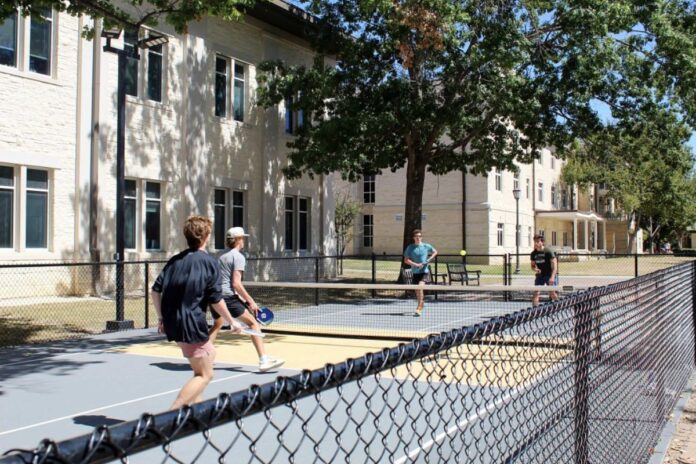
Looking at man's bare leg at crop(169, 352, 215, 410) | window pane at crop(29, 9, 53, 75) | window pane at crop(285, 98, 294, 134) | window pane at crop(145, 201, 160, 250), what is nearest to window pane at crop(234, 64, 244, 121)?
window pane at crop(285, 98, 294, 134)

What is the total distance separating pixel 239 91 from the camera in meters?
25.6

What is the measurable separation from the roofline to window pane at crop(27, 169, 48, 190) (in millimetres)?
9875

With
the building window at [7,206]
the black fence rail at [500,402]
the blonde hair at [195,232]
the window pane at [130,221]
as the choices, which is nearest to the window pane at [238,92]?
the window pane at [130,221]

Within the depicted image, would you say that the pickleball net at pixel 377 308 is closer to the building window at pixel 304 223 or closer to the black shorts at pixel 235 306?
the black shorts at pixel 235 306

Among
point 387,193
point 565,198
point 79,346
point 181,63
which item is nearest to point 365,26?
point 181,63

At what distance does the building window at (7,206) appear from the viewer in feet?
58.2

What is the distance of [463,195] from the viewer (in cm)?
4603

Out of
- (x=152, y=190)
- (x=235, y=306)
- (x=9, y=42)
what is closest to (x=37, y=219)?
(x=152, y=190)

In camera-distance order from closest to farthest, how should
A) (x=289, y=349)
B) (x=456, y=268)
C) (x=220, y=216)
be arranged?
(x=289, y=349) → (x=456, y=268) → (x=220, y=216)

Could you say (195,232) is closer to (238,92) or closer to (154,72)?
(154,72)

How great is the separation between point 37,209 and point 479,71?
42.3 ft

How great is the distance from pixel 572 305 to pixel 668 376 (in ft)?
13.2

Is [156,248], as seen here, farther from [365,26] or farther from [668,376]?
[668,376]

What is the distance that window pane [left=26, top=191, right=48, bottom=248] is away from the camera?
18391 millimetres
